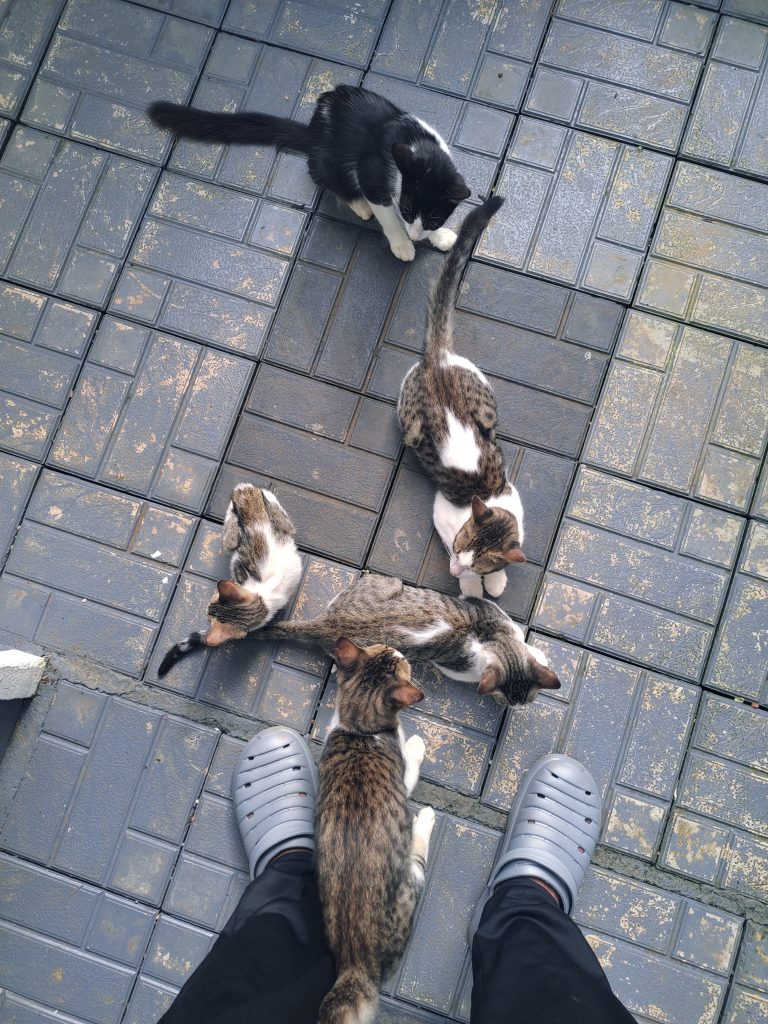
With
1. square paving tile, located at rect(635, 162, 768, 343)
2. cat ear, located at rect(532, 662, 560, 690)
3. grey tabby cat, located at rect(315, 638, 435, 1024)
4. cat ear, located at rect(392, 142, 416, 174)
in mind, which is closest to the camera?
grey tabby cat, located at rect(315, 638, 435, 1024)

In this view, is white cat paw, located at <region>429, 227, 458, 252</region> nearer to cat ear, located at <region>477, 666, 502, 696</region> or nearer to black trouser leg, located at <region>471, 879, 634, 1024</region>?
cat ear, located at <region>477, 666, 502, 696</region>

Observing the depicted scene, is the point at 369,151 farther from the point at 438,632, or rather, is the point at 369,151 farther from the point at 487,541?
the point at 438,632

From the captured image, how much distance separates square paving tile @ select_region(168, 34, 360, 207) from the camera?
321 centimetres

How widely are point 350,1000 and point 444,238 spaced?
2682 millimetres

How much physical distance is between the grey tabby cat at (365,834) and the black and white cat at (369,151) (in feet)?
5.00

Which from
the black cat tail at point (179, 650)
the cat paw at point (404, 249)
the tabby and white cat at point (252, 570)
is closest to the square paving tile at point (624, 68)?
the cat paw at point (404, 249)

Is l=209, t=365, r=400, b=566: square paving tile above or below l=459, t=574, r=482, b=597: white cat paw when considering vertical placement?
above

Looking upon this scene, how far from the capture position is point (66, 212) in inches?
127

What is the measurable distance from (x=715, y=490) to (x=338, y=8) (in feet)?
8.35

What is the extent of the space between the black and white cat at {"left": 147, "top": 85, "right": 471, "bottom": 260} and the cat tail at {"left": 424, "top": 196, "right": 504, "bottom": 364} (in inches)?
4.6

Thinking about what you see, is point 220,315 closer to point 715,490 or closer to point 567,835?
point 715,490

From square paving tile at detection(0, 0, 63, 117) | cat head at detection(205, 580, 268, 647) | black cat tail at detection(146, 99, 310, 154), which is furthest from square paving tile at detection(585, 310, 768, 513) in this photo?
square paving tile at detection(0, 0, 63, 117)

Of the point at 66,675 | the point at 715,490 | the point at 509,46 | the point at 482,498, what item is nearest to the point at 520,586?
the point at 482,498

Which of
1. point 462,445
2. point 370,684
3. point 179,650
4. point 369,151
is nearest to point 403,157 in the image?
point 369,151
